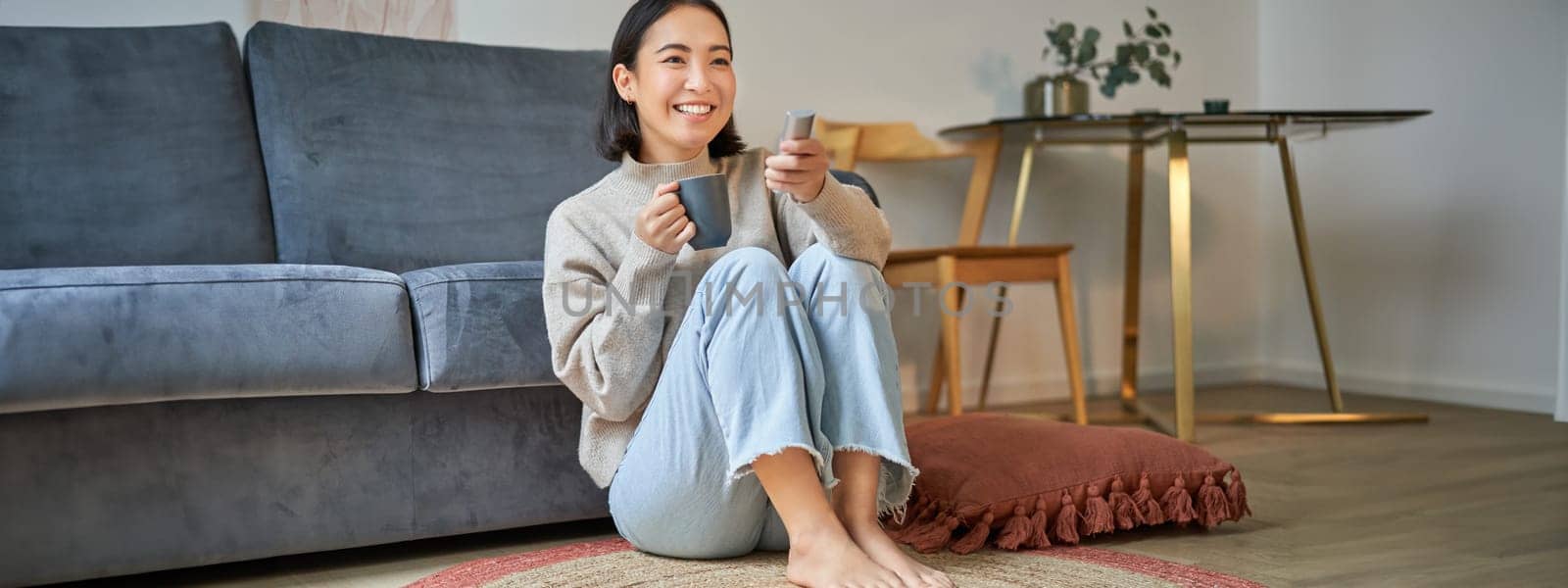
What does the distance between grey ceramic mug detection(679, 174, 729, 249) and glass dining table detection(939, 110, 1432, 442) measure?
152cm

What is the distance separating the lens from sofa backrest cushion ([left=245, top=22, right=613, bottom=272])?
2172mm

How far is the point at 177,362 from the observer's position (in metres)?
1.55

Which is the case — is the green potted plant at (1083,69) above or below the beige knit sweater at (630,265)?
above

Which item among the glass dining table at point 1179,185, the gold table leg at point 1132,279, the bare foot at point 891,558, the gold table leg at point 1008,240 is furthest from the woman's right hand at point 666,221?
the gold table leg at point 1132,279

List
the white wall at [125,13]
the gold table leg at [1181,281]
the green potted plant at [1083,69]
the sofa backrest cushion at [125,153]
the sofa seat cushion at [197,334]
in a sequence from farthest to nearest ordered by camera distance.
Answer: the green potted plant at [1083,69]
the gold table leg at [1181,281]
the white wall at [125,13]
the sofa backrest cushion at [125,153]
the sofa seat cushion at [197,334]

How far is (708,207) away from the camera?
1396mm

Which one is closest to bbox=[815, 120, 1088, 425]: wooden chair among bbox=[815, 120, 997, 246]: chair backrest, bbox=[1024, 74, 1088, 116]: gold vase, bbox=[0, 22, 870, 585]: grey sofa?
bbox=[815, 120, 997, 246]: chair backrest

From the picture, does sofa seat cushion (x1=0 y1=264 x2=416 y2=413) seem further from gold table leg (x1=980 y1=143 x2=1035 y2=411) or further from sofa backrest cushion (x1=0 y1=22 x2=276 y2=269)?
gold table leg (x1=980 y1=143 x2=1035 y2=411)

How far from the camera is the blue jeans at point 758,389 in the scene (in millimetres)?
1386

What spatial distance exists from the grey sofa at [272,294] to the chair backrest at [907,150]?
2.44 feet

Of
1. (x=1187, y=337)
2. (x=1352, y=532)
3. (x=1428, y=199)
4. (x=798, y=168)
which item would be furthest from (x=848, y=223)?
(x=1428, y=199)

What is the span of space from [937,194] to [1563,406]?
71.3 inches

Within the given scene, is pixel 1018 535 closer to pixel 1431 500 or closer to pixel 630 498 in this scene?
pixel 630 498

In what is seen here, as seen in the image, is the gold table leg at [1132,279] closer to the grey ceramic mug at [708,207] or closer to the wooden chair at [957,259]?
the wooden chair at [957,259]
